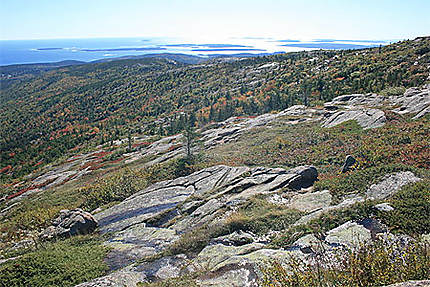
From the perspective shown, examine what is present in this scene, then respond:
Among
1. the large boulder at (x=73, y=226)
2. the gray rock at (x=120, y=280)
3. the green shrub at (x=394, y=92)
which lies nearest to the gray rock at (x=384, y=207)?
the gray rock at (x=120, y=280)

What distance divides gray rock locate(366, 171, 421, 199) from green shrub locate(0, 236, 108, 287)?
1108 cm

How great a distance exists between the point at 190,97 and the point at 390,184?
78.9 meters

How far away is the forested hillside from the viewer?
161 ft

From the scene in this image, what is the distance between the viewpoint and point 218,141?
32469 mm

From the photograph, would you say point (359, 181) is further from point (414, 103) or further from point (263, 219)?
point (414, 103)

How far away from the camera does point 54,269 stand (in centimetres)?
915

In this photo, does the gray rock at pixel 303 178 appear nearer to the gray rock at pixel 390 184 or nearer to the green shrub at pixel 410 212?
the gray rock at pixel 390 184

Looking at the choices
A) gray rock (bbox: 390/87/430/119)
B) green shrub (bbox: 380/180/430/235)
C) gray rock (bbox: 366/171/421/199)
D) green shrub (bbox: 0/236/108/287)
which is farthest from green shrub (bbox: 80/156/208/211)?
gray rock (bbox: 390/87/430/119)

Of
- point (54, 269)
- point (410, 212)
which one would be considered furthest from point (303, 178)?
point (54, 269)

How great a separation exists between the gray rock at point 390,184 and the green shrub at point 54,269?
1108 centimetres

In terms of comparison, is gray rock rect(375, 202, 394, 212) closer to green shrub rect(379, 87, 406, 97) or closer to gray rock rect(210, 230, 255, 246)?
gray rock rect(210, 230, 255, 246)

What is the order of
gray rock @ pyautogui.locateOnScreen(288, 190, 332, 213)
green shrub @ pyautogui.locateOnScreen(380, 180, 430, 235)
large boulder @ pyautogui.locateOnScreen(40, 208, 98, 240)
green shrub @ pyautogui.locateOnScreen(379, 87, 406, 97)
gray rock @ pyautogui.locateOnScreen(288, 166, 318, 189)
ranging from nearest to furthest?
green shrub @ pyautogui.locateOnScreen(380, 180, 430, 235)
gray rock @ pyautogui.locateOnScreen(288, 190, 332, 213)
gray rock @ pyautogui.locateOnScreen(288, 166, 318, 189)
large boulder @ pyautogui.locateOnScreen(40, 208, 98, 240)
green shrub @ pyautogui.locateOnScreen(379, 87, 406, 97)

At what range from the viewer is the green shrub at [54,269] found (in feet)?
27.8

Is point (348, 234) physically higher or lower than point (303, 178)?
higher
